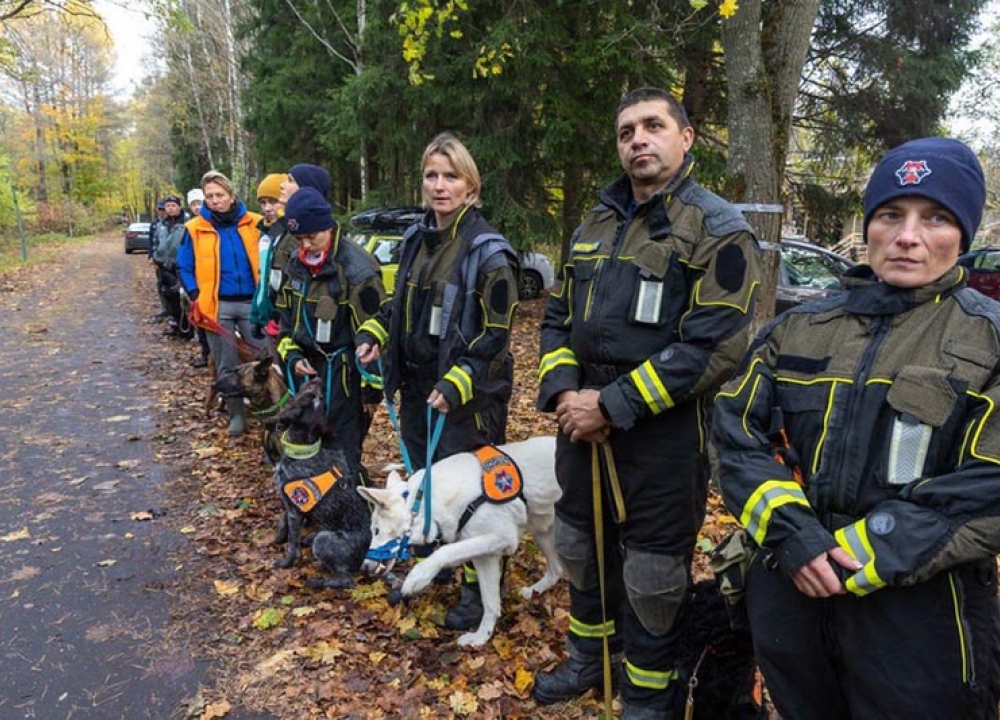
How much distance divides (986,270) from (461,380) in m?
13.6

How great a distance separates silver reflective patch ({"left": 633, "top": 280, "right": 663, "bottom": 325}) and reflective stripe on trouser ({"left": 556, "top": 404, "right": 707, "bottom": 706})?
1.23 feet

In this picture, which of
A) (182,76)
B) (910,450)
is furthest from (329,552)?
(182,76)

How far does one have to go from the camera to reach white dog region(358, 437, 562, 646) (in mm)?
3287

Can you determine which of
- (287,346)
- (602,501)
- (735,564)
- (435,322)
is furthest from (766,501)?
(287,346)

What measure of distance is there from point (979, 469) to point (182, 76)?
3934cm

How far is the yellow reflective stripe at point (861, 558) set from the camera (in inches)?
64.7

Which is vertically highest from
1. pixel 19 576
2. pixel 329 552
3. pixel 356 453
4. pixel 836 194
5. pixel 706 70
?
pixel 706 70

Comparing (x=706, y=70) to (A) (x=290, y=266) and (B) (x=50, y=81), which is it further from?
(B) (x=50, y=81)

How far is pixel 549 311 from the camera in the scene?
3002 millimetres

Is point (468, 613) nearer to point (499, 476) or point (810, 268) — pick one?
point (499, 476)

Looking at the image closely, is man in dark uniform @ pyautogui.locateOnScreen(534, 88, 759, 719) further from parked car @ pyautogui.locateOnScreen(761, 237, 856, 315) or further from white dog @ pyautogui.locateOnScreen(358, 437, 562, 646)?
parked car @ pyautogui.locateOnScreen(761, 237, 856, 315)

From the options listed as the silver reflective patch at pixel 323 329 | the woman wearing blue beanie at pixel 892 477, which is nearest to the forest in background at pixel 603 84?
the silver reflective patch at pixel 323 329

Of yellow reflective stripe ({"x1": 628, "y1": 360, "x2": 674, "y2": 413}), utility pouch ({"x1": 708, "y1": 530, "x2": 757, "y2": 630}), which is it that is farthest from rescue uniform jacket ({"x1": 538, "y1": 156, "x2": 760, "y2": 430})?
utility pouch ({"x1": 708, "y1": 530, "x2": 757, "y2": 630})

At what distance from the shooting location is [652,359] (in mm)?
2439
